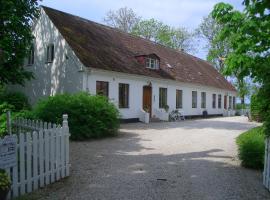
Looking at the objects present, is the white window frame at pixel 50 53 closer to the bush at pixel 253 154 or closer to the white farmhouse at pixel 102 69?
the white farmhouse at pixel 102 69

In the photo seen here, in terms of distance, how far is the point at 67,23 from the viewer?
23094 mm

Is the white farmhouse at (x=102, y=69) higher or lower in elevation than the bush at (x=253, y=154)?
higher

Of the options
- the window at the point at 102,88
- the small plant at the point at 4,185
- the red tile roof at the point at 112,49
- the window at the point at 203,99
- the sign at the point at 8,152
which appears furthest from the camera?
the window at the point at 203,99

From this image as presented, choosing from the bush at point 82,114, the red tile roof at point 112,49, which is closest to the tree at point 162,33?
the red tile roof at point 112,49

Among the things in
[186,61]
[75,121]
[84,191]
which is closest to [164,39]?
[186,61]

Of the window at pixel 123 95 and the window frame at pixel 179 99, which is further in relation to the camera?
the window frame at pixel 179 99

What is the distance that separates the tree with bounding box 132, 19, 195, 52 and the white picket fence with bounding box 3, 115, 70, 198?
45.2 meters

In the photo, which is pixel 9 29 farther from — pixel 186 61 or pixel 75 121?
pixel 186 61

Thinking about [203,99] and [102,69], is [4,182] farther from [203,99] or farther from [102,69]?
[203,99]

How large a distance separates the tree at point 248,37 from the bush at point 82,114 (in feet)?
23.7

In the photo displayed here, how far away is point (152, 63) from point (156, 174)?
61.4 ft

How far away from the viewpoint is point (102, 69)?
20203 millimetres

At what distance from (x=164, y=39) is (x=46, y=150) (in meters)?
49.1

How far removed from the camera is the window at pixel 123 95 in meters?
22.7
